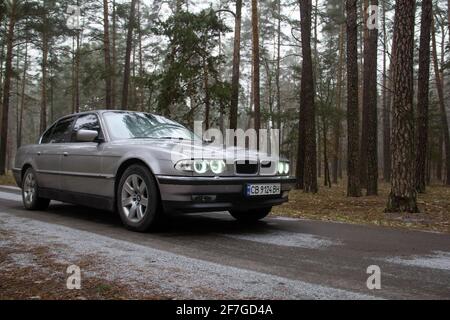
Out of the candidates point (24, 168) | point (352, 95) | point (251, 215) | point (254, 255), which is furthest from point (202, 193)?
point (352, 95)

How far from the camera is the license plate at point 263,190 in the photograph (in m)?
5.15

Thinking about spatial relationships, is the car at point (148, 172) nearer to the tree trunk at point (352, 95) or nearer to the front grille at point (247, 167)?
the front grille at point (247, 167)

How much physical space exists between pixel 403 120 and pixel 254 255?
5.05m

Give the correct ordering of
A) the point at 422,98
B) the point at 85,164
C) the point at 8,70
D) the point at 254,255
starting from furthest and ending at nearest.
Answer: the point at 8,70 < the point at 422,98 < the point at 85,164 < the point at 254,255

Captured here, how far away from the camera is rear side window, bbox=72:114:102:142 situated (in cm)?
632

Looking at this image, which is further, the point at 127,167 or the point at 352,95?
the point at 352,95

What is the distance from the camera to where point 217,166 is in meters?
4.98

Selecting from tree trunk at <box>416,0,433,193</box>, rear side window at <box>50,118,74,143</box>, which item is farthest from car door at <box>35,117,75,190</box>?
tree trunk at <box>416,0,433,193</box>

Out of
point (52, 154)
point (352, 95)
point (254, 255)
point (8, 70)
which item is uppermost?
point (8, 70)

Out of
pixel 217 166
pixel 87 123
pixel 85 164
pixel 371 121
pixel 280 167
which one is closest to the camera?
pixel 217 166

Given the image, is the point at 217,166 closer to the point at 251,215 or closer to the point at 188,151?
the point at 188,151
